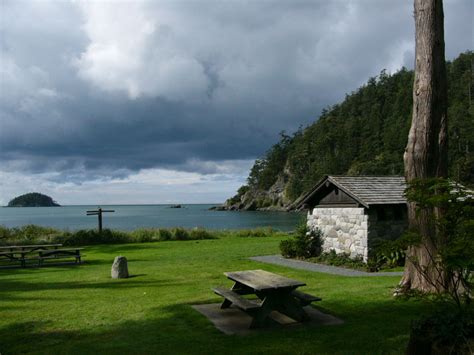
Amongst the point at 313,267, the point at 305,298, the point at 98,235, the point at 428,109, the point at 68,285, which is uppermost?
the point at 428,109

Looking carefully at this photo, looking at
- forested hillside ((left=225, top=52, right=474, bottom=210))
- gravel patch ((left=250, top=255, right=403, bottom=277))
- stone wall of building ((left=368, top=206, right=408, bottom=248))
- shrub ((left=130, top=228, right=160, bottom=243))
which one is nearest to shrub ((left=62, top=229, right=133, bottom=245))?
shrub ((left=130, top=228, right=160, bottom=243))

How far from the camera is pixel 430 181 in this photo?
504 cm

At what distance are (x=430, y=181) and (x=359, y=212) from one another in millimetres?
10624

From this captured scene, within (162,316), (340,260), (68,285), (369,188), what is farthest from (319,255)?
(162,316)

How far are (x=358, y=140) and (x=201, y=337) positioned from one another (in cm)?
11491

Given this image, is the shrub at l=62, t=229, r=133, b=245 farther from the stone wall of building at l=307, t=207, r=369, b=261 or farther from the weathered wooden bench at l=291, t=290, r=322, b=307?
the weathered wooden bench at l=291, t=290, r=322, b=307

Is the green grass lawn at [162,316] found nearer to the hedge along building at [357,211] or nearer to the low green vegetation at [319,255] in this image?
the low green vegetation at [319,255]

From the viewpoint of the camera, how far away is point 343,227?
16203mm

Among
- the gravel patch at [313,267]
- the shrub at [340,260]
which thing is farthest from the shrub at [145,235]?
the shrub at [340,260]

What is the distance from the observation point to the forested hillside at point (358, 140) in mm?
94375

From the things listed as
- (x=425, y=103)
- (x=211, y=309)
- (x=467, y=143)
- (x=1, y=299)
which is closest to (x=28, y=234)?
(x=1, y=299)

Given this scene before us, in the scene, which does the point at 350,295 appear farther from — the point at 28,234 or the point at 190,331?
the point at 28,234

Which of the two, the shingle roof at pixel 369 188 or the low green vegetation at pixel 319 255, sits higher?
the shingle roof at pixel 369 188

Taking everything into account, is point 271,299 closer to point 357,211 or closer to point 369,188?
point 357,211
